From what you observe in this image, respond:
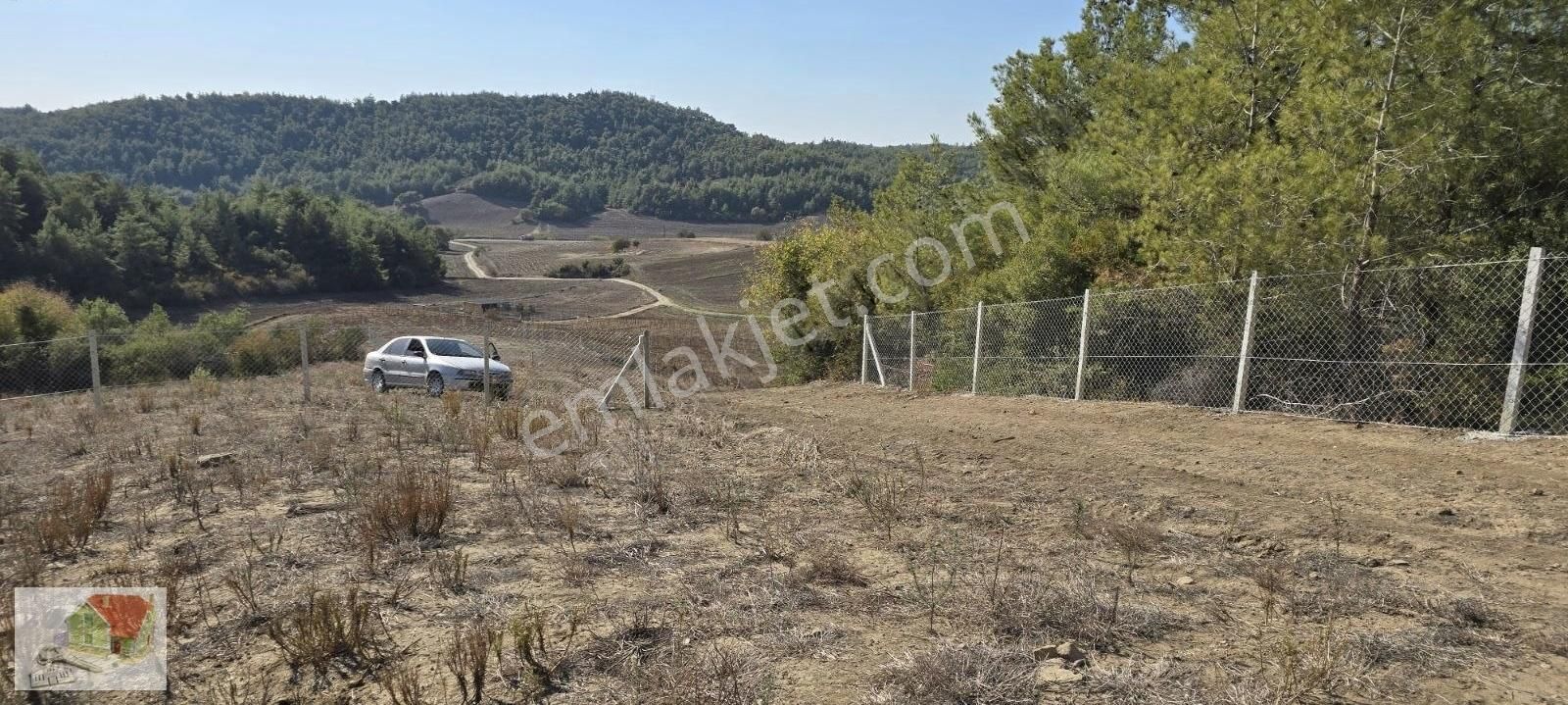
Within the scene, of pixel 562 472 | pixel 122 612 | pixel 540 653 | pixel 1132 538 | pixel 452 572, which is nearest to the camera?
pixel 540 653

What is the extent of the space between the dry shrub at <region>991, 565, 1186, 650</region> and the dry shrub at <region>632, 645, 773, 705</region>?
1160 mm

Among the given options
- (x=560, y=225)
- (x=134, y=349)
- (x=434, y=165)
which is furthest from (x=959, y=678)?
(x=434, y=165)

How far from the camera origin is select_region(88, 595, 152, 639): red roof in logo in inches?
145

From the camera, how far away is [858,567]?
4449 mm

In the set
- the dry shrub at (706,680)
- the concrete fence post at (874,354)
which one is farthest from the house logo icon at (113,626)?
the concrete fence post at (874,354)

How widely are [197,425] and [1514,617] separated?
1257 centimetres

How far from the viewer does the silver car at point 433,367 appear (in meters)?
14.8

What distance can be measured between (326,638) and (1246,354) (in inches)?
330

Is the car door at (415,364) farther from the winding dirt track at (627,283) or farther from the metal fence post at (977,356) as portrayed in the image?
the winding dirt track at (627,283)

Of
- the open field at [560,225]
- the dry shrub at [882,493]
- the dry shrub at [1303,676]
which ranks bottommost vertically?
the dry shrub at [882,493]

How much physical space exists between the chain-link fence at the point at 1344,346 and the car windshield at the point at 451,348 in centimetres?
1078

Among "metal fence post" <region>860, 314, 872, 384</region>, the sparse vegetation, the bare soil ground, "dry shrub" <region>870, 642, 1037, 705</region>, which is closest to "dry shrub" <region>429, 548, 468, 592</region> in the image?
the bare soil ground

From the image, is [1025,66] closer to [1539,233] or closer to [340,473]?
[1539,233]

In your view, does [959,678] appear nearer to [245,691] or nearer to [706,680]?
[706,680]
